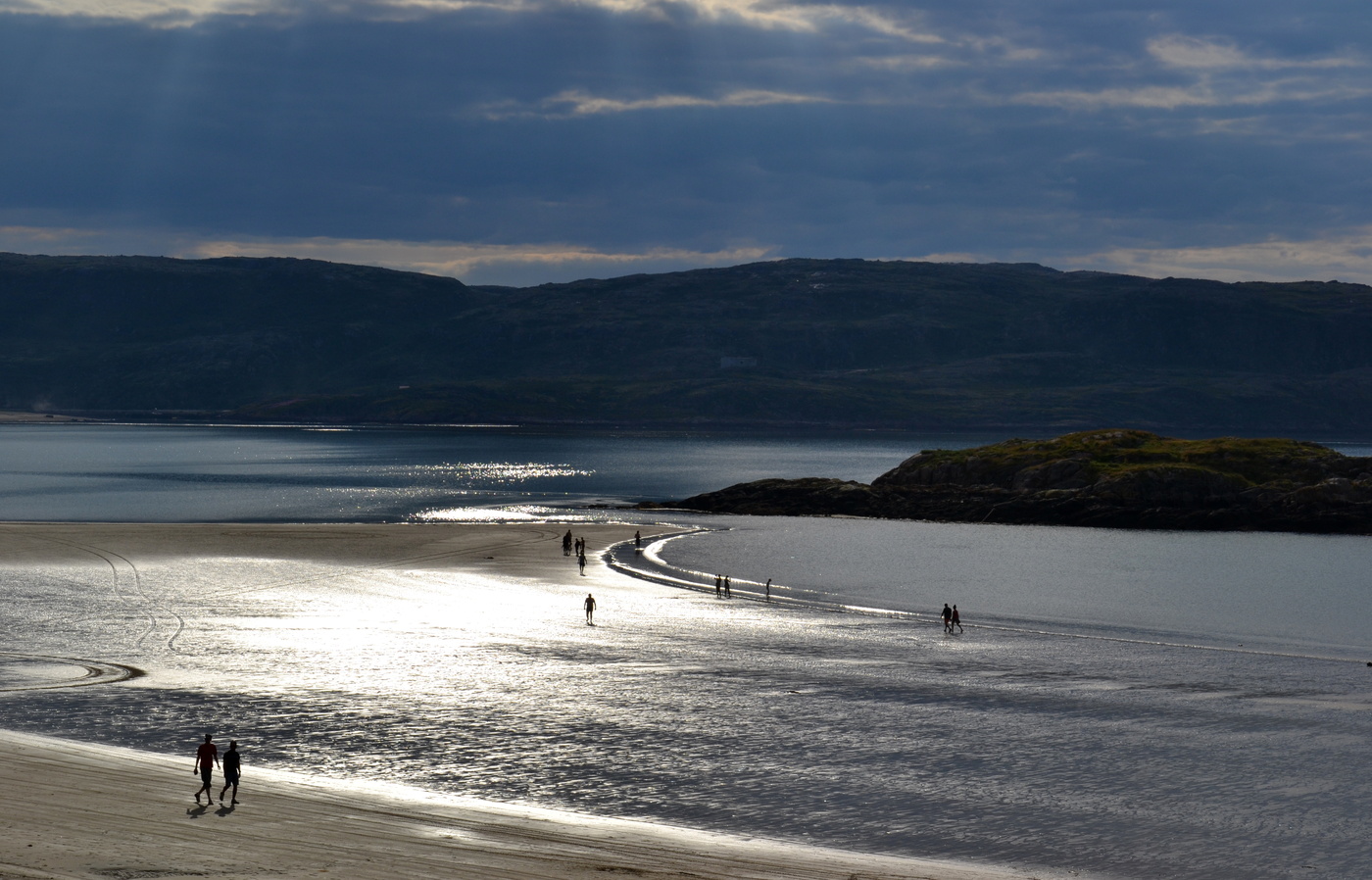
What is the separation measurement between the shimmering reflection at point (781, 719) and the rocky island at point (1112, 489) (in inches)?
2111

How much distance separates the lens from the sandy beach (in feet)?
66.0

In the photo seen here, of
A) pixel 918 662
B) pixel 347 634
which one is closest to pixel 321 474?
pixel 347 634

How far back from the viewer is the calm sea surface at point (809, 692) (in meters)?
25.6

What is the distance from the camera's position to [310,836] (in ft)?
72.9

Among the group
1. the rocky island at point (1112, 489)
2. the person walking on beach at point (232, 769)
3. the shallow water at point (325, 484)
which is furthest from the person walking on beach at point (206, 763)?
the rocky island at point (1112, 489)

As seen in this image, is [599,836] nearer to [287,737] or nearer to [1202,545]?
[287,737]

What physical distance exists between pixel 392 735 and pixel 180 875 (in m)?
11.6

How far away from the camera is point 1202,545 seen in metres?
84.4

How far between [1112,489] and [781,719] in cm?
7628

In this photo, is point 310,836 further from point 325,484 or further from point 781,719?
point 325,484

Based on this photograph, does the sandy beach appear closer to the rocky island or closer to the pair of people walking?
the pair of people walking

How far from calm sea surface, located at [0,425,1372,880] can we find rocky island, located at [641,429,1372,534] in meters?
20.3

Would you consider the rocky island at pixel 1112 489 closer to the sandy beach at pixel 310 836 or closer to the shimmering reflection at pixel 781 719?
the shimmering reflection at pixel 781 719

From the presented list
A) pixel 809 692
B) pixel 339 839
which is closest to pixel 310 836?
pixel 339 839
